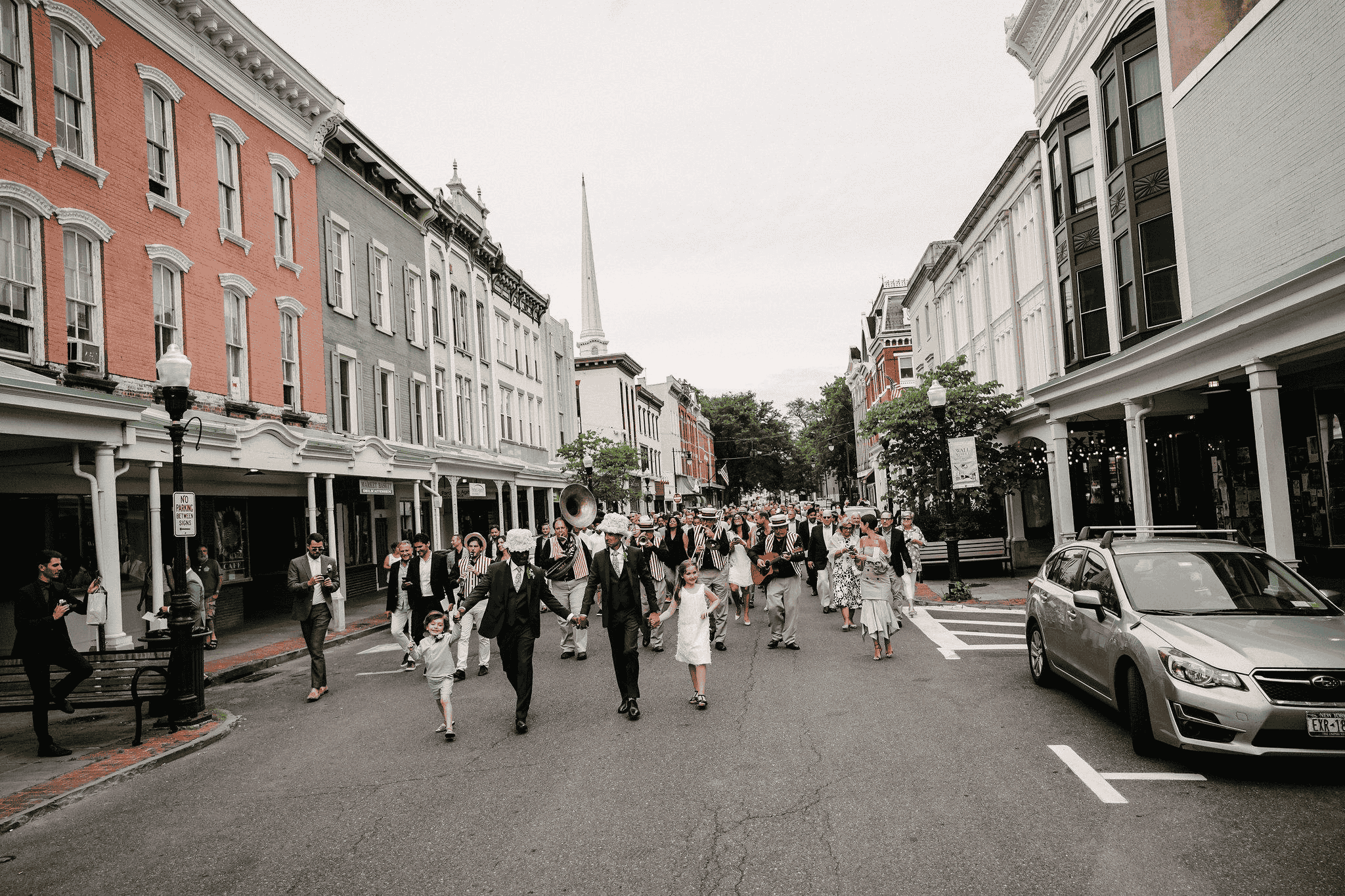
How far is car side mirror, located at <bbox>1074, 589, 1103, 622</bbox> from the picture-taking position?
7262mm

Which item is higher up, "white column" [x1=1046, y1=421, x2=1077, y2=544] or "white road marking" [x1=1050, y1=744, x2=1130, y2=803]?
"white column" [x1=1046, y1=421, x2=1077, y2=544]

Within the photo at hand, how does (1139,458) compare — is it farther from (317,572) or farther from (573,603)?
(317,572)

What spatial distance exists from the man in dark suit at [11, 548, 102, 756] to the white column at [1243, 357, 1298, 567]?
14.3 metres

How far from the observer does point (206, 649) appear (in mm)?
15039

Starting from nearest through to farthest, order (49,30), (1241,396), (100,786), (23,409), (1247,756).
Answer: (1247,756) < (100,786) < (23,409) < (49,30) < (1241,396)

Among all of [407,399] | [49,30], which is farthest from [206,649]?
[407,399]

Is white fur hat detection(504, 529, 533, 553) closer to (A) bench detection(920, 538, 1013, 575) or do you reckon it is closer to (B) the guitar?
(B) the guitar

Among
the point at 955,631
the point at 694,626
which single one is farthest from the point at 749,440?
the point at 694,626

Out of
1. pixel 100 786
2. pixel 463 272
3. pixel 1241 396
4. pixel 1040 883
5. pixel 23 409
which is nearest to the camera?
pixel 1040 883

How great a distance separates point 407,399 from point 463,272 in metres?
7.03

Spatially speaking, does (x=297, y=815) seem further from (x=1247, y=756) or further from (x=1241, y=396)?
(x=1241, y=396)

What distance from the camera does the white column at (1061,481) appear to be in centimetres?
2019

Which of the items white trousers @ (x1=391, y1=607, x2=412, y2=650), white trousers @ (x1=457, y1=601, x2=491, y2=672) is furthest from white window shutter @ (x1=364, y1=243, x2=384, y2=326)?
white trousers @ (x1=391, y1=607, x2=412, y2=650)

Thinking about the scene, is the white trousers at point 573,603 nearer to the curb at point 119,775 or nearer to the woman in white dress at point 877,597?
the woman in white dress at point 877,597
